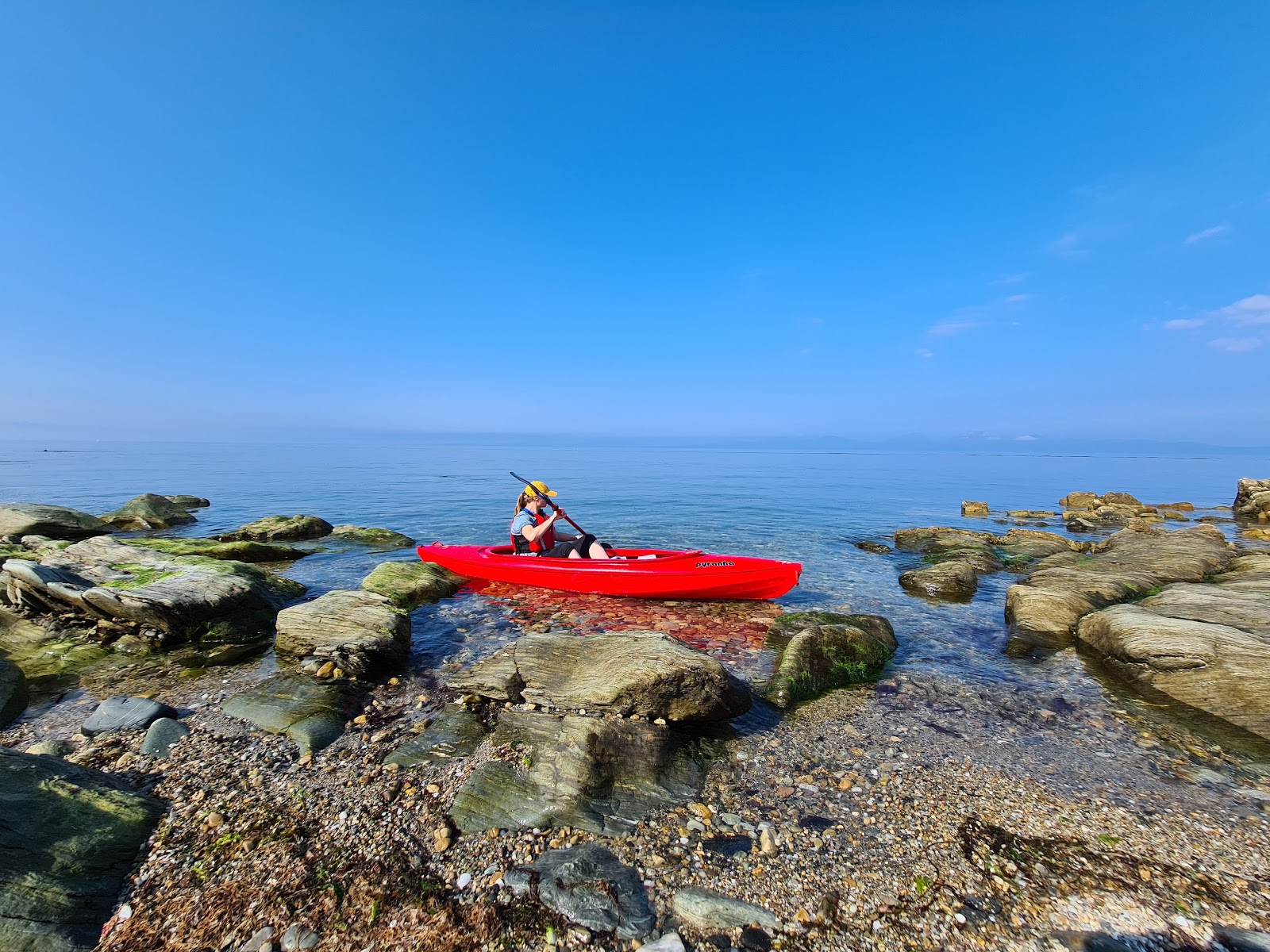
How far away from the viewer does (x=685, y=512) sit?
3259cm

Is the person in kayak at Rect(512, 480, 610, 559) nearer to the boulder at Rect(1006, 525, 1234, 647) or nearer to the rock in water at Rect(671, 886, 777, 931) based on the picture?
the boulder at Rect(1006, 525, 1234, 647)

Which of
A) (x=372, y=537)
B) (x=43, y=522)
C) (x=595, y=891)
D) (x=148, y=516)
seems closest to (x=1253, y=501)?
(x=595, y=891)

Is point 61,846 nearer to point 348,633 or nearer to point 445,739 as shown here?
point 445,739

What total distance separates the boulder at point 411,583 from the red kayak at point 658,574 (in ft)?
4.30

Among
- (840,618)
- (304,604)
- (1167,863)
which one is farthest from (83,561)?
(1167,863)

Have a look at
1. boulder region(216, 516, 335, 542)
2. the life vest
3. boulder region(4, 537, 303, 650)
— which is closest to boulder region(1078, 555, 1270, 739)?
the life vest

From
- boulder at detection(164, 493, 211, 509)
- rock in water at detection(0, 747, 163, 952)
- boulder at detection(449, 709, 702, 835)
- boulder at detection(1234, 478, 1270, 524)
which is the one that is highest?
boulder at detection(1234, 478, 1270, 524)

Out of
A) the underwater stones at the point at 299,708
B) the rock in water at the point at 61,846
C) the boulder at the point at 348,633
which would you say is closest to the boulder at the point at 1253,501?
the boulder at the point at 348,633

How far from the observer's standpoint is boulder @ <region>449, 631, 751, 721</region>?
22.0 feet

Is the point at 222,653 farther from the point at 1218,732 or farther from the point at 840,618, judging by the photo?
the point at 1218,732

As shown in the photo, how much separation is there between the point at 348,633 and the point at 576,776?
5.07 meters

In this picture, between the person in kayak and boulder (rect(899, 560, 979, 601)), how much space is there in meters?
8.74

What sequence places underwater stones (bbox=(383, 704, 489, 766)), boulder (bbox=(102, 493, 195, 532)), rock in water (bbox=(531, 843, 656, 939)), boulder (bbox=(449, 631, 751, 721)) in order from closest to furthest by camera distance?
rock in water (bbox=(531, 843, 656, 939)) < underwater stones (bbox=(383, 704, 489, 766)) < boulder (bbox=(449, 631, 751, 721)) < boulder (bbox=(102, 493, 195, 532))

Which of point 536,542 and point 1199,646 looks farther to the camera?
point 536,542
